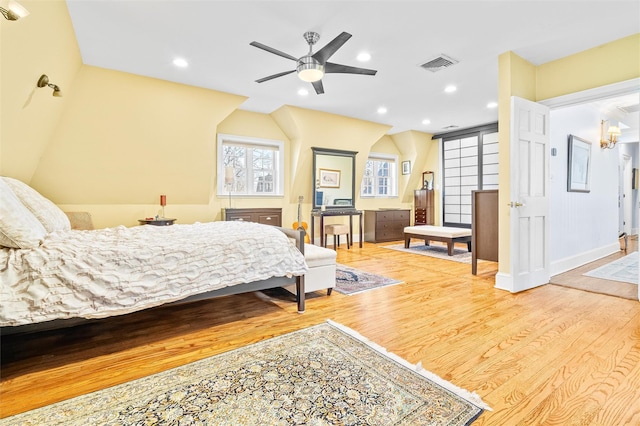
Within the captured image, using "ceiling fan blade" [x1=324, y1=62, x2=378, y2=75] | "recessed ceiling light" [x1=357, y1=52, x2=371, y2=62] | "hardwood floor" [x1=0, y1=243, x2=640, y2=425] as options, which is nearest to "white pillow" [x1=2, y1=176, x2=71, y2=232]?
"hardwood floor" [x1=0, y1=243, x2=640, y2=425]

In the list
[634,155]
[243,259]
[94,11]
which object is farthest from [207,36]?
[634,155]

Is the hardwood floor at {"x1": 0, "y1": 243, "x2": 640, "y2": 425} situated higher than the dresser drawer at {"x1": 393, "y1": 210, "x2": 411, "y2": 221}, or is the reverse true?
the dresser drawer at {"x1": 393, "y1": 210, "x2": 411, "y2": 221}

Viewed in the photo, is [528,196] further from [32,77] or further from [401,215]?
[32,77]

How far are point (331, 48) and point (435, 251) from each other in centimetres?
445

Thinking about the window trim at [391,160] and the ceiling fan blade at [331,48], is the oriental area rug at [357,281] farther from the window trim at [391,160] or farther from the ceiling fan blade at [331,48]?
the window trim at [391,160]

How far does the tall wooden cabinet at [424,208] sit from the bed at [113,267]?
5.84 meters

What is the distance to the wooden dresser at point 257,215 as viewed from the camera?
5340mm

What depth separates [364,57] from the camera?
3.61 meters

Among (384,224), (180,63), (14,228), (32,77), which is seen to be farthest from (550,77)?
(32,77)

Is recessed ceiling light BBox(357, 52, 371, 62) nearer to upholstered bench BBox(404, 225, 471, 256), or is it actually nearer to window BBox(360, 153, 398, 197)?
upholstered bench BBox(404, 225, 471, 256)

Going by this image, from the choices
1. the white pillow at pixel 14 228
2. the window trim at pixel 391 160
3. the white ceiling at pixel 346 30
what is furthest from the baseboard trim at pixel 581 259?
the white pillow at pixel 14 228

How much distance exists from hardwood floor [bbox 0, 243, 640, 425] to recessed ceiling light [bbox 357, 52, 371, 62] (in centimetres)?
275

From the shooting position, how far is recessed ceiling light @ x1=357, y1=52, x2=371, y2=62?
3.53 meters

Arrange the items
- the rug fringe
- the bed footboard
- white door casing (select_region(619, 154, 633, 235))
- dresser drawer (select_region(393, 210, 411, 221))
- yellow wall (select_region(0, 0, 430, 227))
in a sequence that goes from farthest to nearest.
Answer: white door casing (select_region(619, 154, 633, 235)) → dresser drawer (select_region(393, 210, 411, 221)) → the bed footboard → yellow wall (select_region(0, 0, 430, 227)) → the rug fringe
